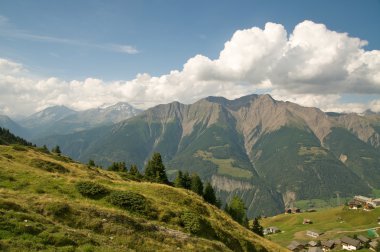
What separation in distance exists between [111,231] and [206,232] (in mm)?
17910

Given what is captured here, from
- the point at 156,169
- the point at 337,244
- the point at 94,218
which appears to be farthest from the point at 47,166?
the point at 337,244

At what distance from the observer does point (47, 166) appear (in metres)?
54.4

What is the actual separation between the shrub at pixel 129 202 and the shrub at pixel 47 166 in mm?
19017

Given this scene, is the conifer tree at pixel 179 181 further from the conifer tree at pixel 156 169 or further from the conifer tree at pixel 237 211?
the conifer tree at pixel 237 211

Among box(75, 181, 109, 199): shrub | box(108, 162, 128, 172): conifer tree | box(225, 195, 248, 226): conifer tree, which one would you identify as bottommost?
box(225, 195, 248, 226): conifer tree

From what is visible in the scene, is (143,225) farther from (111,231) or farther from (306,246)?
(306,246)

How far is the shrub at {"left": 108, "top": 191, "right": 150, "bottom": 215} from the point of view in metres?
39.1

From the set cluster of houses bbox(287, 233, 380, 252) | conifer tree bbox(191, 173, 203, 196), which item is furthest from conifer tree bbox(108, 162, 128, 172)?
cluster of houses bbox(287, 233, 380, 252)

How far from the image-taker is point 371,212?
641 feet

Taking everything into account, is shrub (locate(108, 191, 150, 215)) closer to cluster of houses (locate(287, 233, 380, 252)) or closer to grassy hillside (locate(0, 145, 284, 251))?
grassy hillside (locate(0, 145, 284, 251))

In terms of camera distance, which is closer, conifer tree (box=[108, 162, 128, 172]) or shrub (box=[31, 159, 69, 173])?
shrub (box=[31, 159, 69, 173])

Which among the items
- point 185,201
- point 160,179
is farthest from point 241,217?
point 185,201

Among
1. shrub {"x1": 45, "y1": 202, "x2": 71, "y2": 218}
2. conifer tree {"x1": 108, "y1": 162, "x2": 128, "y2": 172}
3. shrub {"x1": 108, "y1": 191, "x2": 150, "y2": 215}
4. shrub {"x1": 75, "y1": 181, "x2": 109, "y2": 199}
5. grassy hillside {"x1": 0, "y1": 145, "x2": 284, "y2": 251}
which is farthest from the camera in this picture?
conifer tree {"x1": 108, "y1": 162, "x2": 128, "y2": 172}

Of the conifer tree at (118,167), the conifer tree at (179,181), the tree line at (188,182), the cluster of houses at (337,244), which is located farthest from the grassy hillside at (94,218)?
the cluster of houses at (337,244)
